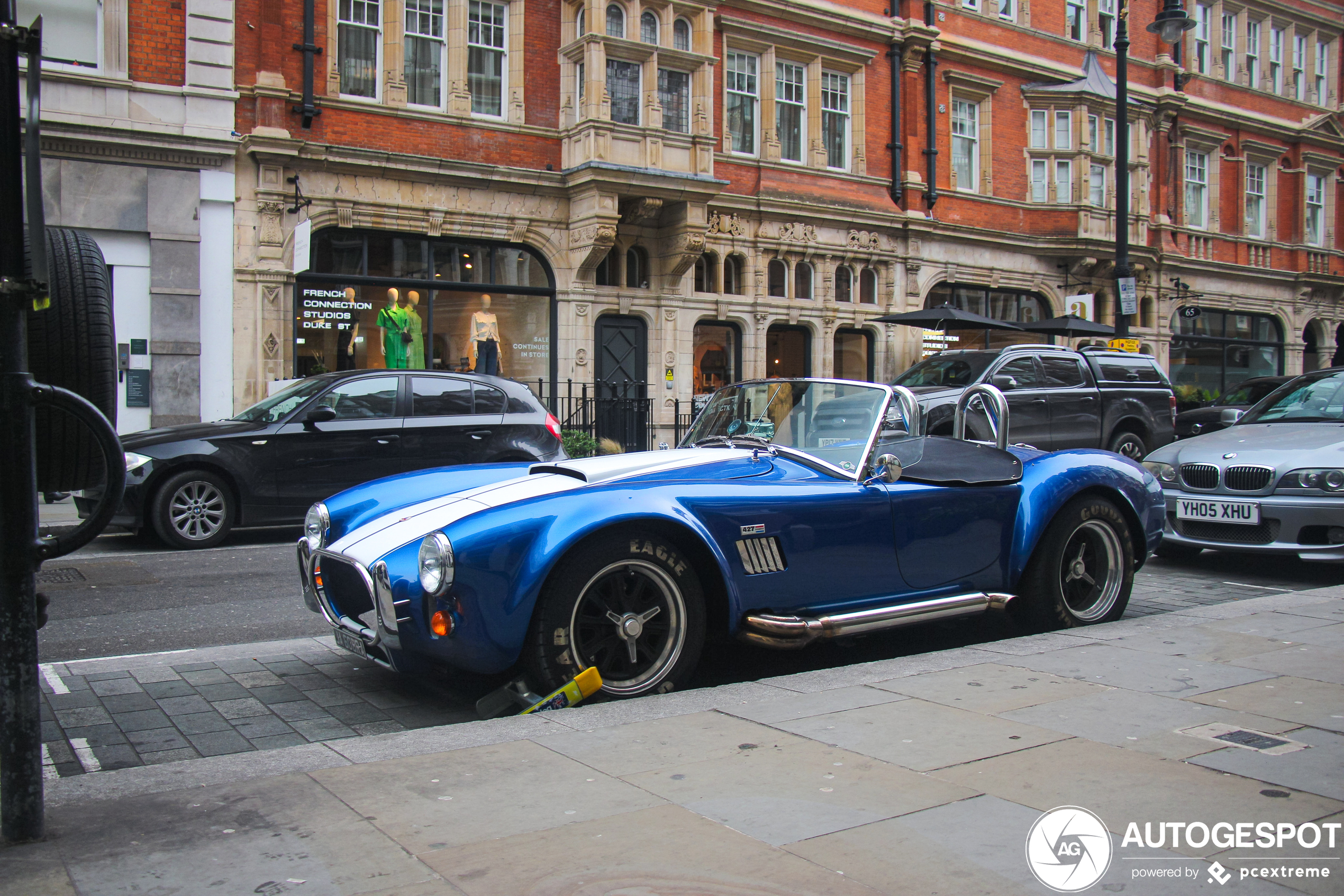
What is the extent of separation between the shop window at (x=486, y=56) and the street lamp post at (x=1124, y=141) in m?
9.98

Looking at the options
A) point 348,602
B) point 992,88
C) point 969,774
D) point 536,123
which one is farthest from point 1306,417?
point 992,88

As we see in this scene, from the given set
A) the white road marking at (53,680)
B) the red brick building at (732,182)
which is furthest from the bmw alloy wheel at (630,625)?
the red brick building at (732,182)

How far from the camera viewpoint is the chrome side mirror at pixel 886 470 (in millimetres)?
4988

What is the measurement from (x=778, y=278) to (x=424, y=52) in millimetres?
7997

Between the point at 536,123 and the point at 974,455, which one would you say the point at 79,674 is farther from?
the point at 536,123

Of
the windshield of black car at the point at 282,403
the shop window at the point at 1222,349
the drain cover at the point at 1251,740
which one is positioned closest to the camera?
the drain cover at the point at 1251,740

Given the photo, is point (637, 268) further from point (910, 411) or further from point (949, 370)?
point (910, 411)

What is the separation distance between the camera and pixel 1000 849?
Answer: 2736 mm

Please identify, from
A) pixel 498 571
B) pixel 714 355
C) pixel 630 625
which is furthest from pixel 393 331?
pixel 498 571

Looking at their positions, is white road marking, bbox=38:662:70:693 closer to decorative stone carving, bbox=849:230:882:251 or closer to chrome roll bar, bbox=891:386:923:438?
chrome roll bar, bbox=891:386:923:438

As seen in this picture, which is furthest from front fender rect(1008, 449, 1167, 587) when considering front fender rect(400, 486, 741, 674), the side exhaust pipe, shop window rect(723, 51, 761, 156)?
shop window rect(723, 51, 761, 156)

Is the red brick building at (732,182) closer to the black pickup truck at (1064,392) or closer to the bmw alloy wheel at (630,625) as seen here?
the black pickup truck at (1064,392)

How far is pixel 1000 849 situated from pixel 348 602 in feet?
9.31

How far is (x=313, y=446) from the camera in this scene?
10141 millimetres
